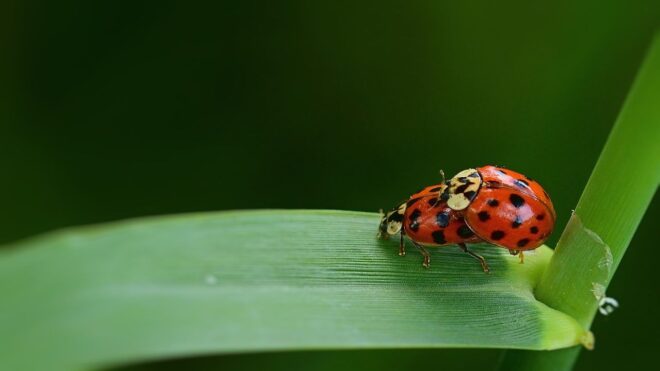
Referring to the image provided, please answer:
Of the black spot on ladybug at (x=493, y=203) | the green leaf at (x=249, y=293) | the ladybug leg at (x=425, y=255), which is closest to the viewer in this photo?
the green leaf at (x=249, y=293)

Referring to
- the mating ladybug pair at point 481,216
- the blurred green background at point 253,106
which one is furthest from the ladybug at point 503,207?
the blurred green background at point 253,106

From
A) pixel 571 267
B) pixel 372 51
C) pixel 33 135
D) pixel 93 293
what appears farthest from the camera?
pixel 372 51

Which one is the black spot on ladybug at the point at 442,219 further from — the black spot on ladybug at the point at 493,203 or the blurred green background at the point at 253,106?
the blurred green background at the point at 253,106

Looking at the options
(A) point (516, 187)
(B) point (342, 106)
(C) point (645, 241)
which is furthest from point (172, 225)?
(C) point (645, 241)

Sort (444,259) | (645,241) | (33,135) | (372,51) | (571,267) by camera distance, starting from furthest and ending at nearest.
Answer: (372,51) → (33,135) → (645,241) → (444,259) → (571,267)

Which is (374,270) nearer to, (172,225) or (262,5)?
(172,225)

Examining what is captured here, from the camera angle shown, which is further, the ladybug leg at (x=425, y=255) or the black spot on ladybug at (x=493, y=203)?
the black spot on ladybug at (x=493, y=203)

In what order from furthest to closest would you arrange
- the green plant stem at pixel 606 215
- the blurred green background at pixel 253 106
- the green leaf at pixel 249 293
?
the blurred green background at pixel 253 106, the green plant stem at pixel 606 215, the green leaf at pixel 249 293

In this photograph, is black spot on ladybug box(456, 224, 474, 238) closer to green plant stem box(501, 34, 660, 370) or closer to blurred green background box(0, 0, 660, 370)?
green plant stem box(501, 34, 660, 370)
